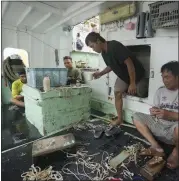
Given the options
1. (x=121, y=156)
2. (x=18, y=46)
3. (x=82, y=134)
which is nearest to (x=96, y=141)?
(x=82, y=134)

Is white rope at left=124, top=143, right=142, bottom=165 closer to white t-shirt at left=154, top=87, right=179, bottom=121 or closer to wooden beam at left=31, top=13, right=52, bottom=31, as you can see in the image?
white t-shirt at left=154, top=87, right=179, bottom=121

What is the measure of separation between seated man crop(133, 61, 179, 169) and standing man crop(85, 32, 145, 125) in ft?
0.38

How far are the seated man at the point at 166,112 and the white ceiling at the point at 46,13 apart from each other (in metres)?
0.41

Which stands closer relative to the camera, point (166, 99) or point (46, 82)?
point (166, 99)


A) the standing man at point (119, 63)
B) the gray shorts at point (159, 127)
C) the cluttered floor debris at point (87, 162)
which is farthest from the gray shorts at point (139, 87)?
the cluttered floor debris at point (87, 162)

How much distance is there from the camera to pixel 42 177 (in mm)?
985

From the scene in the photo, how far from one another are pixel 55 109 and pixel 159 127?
0.96 meters

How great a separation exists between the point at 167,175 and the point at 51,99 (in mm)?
1012

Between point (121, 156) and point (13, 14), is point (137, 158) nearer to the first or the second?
point (121, 156)

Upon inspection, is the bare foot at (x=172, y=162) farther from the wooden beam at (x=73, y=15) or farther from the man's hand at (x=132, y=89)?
the wooden beam at (x=73, y=15)

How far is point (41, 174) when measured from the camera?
3.30 feet

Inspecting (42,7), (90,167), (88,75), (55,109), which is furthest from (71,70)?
(55,109)

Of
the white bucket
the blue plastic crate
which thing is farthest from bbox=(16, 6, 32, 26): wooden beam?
the white bucket

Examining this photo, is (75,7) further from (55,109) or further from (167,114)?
(55,109)
